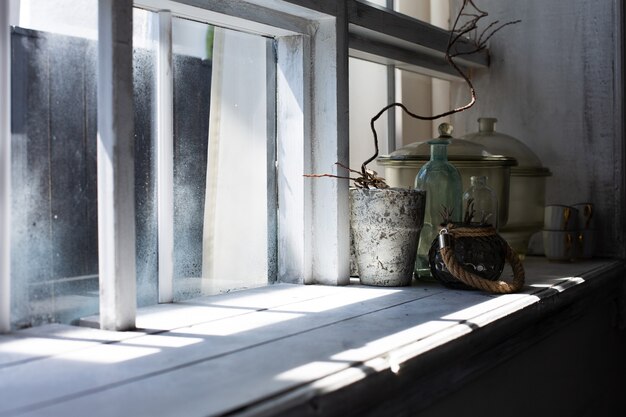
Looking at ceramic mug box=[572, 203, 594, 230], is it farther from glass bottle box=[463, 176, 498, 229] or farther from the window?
the window

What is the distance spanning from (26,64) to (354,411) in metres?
0.61

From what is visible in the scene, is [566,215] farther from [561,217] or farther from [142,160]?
[142,160]

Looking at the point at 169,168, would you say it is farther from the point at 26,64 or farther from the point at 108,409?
the point at 108,409

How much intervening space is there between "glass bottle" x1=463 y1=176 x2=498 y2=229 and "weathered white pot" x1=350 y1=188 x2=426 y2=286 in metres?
0.21

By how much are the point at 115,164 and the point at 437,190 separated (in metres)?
0.75

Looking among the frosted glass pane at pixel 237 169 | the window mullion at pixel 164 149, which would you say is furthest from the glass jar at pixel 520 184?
the window mullion at pixel 164 149

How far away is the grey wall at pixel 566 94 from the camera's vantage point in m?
1.98

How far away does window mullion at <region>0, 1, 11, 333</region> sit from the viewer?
3.18 feet

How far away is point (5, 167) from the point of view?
3.18ft

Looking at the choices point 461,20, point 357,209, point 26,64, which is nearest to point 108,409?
point 26,64

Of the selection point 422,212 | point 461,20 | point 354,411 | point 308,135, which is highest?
point 461,20

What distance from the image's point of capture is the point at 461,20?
217cm

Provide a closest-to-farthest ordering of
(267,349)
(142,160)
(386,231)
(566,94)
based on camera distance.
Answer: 1. (267,349)
2. (142,160)
3. (386,231)
4. (566,94)

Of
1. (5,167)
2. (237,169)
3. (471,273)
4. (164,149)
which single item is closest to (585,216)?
(471,273)
